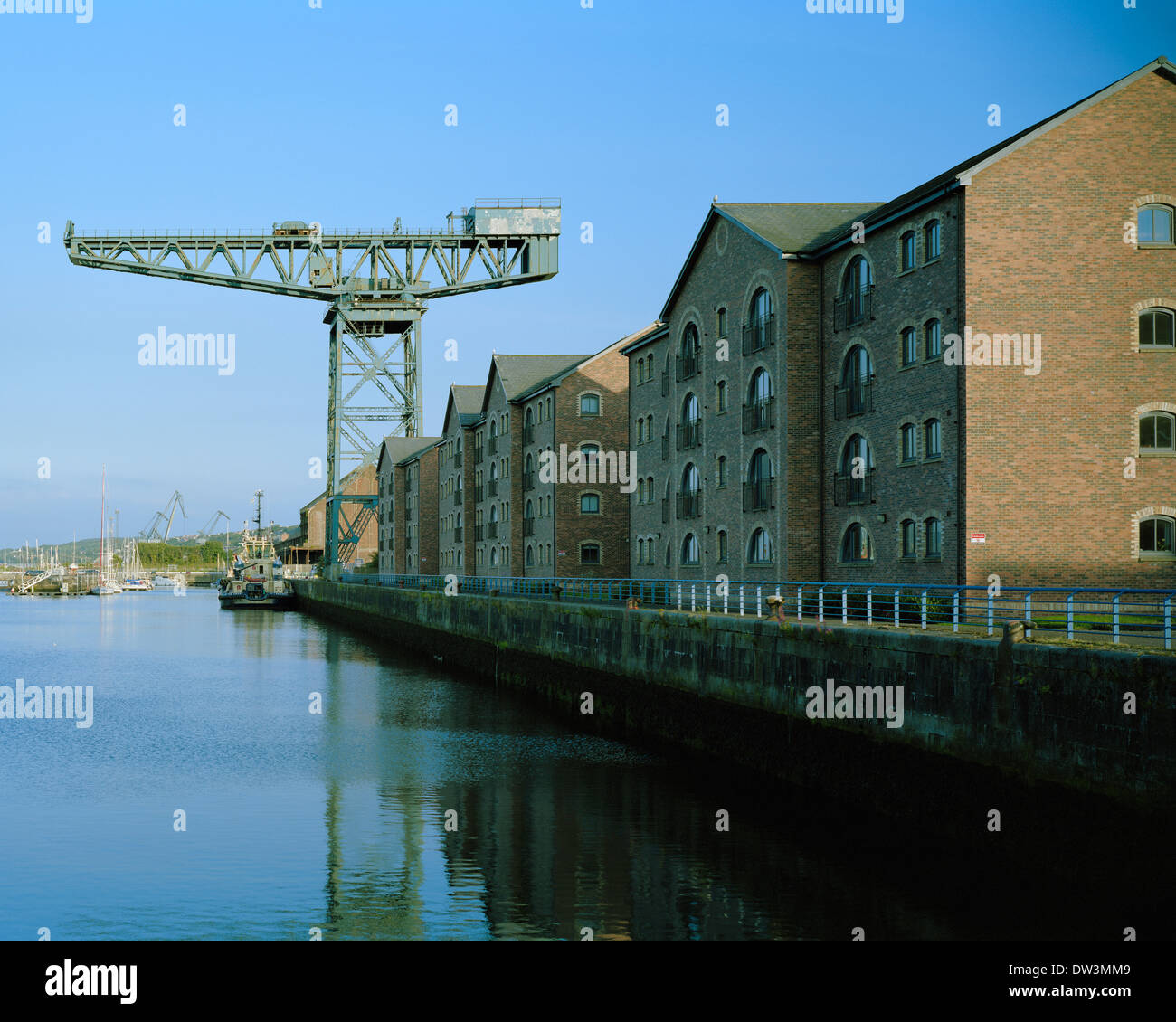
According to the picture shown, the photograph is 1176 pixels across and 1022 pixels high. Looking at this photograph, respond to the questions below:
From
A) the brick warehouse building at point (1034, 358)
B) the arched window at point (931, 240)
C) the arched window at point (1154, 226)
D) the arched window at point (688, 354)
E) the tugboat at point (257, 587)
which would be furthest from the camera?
the tugboat at point (257, 587)

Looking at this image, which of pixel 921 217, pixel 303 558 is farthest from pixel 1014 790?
pixel 303 558

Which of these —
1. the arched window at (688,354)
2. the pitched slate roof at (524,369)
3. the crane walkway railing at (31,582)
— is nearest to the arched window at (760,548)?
the arched window at (688,354)

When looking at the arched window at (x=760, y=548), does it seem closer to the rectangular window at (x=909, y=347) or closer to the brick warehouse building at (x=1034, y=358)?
the brick warehouse building at (x=1034, y=358)

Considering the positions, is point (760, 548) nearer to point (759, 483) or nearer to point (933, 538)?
point (759, 483)

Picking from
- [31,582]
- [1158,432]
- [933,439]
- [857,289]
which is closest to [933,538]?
[933,439]

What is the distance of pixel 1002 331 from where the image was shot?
2652 centimetres

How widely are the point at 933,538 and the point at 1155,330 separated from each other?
631 cm

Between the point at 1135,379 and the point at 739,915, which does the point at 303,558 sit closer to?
the point at 1135,379

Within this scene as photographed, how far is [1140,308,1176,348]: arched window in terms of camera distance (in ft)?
87.9

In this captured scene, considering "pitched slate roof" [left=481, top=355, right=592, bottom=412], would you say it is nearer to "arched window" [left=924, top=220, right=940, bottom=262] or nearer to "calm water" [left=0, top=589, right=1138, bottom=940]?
"calm water" [left=0, top=589, right=1138, bottom=940]

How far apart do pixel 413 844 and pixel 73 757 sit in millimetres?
10919

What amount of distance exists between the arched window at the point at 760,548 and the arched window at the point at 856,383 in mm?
4298

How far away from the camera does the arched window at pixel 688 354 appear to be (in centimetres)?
4028

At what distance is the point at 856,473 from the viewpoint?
31266 millimetres
